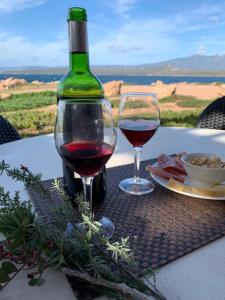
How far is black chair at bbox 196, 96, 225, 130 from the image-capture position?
1700 millimetres

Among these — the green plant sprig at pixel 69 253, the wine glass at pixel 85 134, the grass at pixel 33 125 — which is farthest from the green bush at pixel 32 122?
the green plant sprig at pixel 69 253

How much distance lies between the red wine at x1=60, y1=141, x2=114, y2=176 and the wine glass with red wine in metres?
0.24

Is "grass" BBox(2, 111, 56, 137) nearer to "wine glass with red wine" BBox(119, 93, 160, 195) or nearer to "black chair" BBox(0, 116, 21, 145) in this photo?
"black chair" BBox(0, 116, 21, 145)

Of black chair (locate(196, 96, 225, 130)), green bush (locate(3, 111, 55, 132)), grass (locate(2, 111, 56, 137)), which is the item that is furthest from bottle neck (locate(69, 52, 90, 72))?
green bush (locate(3, 111, 55, 132))

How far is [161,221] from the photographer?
1.98 ft

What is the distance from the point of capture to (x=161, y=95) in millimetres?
10961

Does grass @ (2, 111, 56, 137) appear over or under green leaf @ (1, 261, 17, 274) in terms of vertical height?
under

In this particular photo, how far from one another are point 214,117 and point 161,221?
124cm

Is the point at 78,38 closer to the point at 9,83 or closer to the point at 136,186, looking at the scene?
the point at 136,186

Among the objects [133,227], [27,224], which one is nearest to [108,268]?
[27,224]

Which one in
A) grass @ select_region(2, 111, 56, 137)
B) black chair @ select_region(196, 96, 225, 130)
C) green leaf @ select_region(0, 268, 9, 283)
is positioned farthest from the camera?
grass @ select_region(2, 111, 56, 137)

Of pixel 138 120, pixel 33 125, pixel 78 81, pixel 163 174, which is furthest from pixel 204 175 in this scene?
pixel 33 125

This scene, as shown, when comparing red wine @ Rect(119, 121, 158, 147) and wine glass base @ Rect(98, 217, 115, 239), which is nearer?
wine glass base @ Rect(98, 217, 115, 239)

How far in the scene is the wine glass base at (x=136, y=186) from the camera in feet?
2.43
